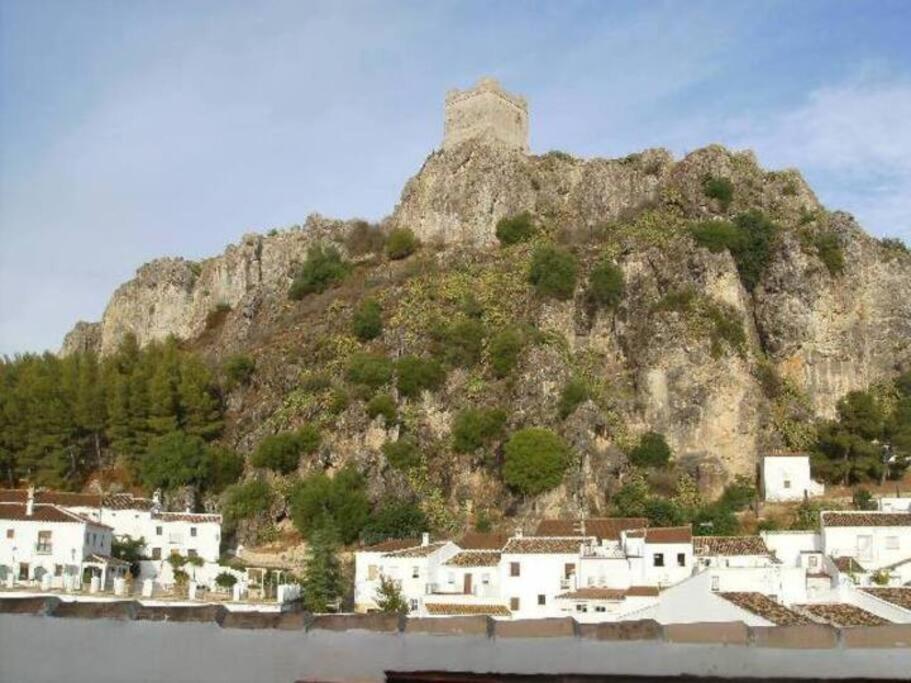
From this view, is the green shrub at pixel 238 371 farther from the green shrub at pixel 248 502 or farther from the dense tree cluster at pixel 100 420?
the green shrub at pixel 248 502

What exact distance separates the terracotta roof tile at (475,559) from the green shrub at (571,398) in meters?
14.0

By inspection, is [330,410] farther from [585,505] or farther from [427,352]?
[585,505]

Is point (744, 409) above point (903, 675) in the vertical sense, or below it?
above

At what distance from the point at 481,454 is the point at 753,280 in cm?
2188

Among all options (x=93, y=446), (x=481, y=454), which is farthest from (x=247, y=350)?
(x=481, y=454)

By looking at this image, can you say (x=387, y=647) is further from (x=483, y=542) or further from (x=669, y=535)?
(x=483, y=542)

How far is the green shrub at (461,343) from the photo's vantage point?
6238cm

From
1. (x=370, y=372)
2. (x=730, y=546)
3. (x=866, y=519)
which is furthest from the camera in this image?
(x=370, y=372)

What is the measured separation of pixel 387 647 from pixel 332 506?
46.1 meters

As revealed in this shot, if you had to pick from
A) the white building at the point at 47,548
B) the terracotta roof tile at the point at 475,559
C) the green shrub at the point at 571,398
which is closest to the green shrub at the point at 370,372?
the green shrub at the point at 571,398

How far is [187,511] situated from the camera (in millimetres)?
56438

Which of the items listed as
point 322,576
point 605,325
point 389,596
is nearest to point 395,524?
point 322,576

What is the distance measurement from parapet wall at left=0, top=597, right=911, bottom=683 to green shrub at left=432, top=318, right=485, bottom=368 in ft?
176

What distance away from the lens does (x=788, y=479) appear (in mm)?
54188
